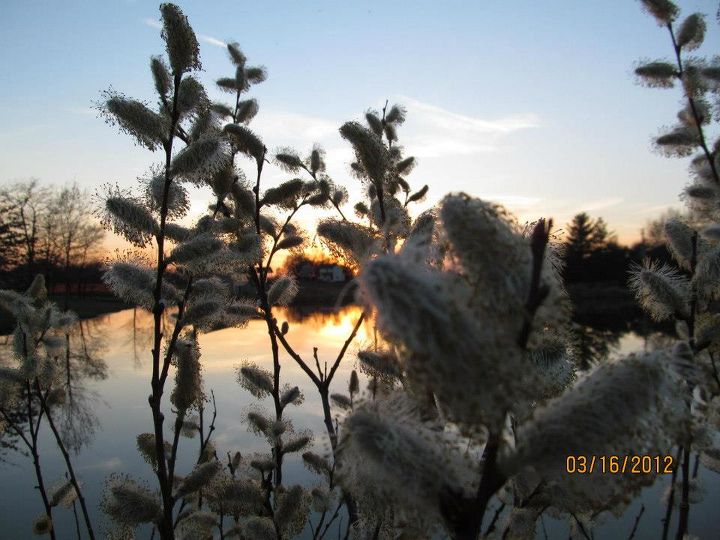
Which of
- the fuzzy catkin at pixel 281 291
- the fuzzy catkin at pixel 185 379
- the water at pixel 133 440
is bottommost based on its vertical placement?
the water at pixel 133 440

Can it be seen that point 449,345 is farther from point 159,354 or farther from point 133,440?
point 133,440

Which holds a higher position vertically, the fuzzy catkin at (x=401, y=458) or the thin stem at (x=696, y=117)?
the thin stem at (x=696, y=117)

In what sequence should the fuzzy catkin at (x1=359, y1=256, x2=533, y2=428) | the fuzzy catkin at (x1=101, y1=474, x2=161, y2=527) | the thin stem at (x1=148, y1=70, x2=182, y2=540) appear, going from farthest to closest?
the fuzzy catkin at (x1=101, y1=474, x2=161, y2=527), the thin stem at (x1=148, y1=70, x2=182, y2=540), the fuzzy catkin at (x1=359, y1=256, x2=533, y2=428)

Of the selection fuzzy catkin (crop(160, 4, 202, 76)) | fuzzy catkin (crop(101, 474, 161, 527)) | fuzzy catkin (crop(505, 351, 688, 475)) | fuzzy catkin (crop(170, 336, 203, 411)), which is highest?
fuzzy catkin (crop(160, 4, 202, 76))

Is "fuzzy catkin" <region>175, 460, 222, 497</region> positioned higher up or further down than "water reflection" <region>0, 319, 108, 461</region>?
higher up

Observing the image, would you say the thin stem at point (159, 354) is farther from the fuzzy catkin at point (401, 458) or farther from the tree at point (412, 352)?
the fuzzy catkin at point (401, 458)

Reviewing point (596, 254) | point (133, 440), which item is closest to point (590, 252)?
point (596, 254)

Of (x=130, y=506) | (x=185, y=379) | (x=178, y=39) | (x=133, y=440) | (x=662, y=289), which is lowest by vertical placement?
(x=133, y=440)

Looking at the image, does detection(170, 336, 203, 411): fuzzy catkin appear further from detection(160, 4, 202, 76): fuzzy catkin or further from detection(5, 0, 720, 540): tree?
detection(160, 4, 202, 76): fuzzy catkin

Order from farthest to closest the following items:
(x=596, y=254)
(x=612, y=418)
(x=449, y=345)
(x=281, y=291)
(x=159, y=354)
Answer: (x=596, y=254), (x=281, y=291), (x=159, y=354), (x=612, y=418), (x=449, y=345)

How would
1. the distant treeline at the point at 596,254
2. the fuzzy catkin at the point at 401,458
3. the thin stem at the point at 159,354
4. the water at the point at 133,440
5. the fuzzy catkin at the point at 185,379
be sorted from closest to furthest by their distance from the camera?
the fuzzy catkin at the point at 401,458 → the thin stem at the point at 159,354 → the fuzzy catkin at the point at 185,379 → the water at the point at 133,440 → the distant treeline at the point at 596,254

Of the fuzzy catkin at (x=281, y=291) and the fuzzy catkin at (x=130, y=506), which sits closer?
the fuzzy catkin at (x=130, y=506)

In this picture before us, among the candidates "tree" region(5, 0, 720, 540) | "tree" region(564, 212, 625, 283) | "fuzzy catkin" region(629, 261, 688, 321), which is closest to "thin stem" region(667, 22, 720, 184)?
"tree" region(5, 0, 720, 540)

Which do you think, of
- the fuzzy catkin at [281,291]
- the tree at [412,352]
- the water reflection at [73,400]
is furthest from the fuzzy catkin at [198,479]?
the water reflection at [73,400]
